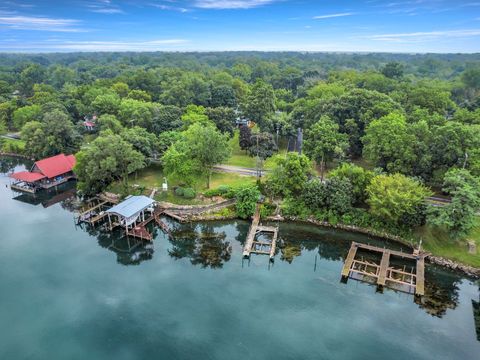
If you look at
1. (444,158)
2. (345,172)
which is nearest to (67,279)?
(345,172)

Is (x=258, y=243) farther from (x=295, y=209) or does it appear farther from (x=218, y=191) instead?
(x=218, y=191)

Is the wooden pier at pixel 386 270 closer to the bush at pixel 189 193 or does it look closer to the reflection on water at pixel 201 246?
the reflection on water at pixel 201 246

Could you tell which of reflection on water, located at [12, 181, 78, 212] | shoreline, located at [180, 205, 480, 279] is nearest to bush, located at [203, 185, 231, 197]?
shoreline, located at [180, 205, 480, 279]

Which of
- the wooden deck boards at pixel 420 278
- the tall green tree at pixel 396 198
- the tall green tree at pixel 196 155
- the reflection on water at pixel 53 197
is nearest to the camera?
the wooden deck boards at pixel 420 278

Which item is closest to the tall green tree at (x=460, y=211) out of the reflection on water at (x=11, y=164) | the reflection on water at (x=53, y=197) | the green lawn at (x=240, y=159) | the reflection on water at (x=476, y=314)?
the reflection on water at (x=476, y=314)

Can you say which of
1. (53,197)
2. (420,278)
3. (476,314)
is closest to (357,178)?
(420,278)
